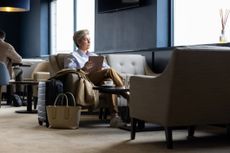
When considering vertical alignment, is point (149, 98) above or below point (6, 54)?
below

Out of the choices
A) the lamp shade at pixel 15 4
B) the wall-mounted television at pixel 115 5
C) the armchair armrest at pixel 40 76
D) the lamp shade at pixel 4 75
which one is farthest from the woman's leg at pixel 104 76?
the lamp shade at pixel 15 4

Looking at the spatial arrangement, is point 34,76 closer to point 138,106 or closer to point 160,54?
point 160,54

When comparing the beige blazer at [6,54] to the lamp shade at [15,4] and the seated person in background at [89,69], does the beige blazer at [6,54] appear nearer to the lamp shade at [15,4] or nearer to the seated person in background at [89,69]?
the lamp shade at [15,4]

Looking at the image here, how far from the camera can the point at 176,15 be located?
6.24 meters

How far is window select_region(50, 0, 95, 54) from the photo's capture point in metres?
8.75

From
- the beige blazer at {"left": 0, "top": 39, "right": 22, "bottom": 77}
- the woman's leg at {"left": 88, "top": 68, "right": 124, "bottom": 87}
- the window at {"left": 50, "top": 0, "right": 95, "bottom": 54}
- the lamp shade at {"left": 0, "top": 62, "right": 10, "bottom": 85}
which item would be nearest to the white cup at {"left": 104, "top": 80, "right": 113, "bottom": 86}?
the woman's leg at {"left": 88, "top": 68, "right": 124, "bottom": 87}

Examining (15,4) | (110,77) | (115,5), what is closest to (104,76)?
(110,77)

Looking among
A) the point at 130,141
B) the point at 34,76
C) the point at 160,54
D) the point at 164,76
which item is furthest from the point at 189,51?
the point at 34,76

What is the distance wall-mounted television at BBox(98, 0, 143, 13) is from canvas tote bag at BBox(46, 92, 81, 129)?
227cm

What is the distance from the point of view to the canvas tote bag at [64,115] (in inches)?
184

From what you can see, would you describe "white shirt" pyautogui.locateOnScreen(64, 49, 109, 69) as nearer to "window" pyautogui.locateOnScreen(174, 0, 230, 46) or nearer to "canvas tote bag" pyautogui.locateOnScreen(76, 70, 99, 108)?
"canvas tote bag" pyautogui.locateOnScreen(76, 70, 99, 108)

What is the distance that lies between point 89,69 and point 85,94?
0.34 meters

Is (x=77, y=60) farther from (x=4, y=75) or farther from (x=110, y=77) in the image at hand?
(x=4, y=75)

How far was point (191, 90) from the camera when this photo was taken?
356 cm
